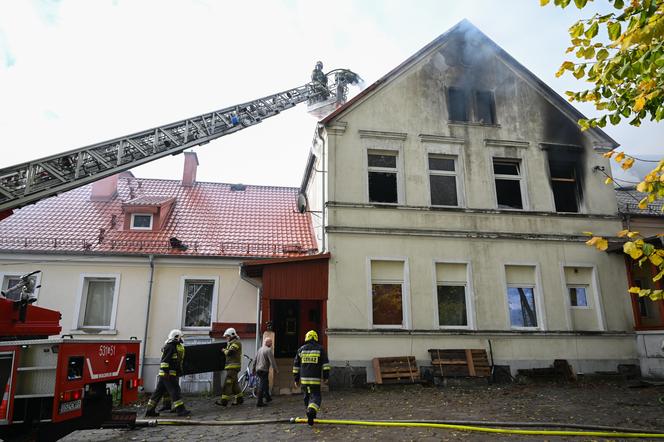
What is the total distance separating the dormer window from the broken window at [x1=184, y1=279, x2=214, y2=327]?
9.86 feet

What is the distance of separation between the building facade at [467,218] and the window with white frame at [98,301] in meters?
7.03

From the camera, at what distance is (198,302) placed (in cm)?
1520

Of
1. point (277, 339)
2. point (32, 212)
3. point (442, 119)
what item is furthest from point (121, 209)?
point (442, 119)

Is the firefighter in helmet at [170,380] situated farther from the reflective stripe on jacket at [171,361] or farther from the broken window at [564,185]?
the broken window at [564,185]

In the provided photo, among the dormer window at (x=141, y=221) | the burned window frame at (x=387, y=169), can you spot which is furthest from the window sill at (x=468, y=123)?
the dormer window at (x=141, y=221)

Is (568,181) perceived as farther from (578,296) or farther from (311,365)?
(311,365)

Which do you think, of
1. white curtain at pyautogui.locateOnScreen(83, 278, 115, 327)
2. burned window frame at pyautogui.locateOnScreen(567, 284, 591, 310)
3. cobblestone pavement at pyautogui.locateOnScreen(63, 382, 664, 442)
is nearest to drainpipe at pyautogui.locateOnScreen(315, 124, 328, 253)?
cobblestone pavement at pyautogui.locateOnScreen(63, 382, 664, 442)

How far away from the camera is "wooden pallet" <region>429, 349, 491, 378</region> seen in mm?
12531

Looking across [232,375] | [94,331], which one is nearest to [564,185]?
[232,375]

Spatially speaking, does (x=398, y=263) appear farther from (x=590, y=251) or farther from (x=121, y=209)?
(x=121, y=209)

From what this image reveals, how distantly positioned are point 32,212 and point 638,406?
1907 centimetres

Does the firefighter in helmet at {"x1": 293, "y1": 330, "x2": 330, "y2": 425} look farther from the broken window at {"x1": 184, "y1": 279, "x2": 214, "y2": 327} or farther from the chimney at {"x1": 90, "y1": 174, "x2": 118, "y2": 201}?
the chimney at {"x1": 90, "y1": 174, "x2": 118, "y2": 201}

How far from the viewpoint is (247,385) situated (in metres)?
12.7

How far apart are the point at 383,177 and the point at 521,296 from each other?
18.3ft
